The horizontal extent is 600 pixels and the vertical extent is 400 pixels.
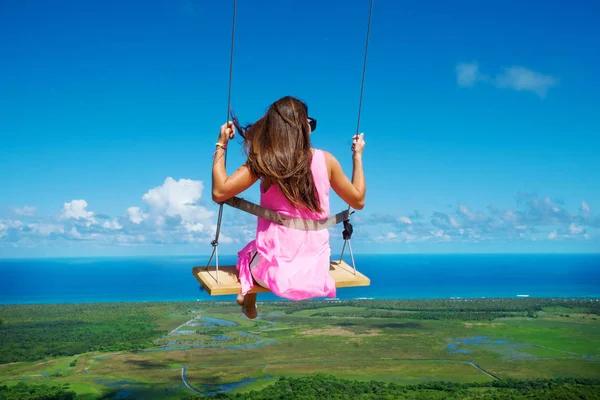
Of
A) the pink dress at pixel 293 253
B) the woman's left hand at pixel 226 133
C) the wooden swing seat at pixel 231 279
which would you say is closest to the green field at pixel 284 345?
the wooden swing seat at pixel 231 279

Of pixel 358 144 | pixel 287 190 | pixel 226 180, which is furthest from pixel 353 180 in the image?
pixel 226 180

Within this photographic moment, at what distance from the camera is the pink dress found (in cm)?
298

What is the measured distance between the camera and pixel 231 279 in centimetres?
321

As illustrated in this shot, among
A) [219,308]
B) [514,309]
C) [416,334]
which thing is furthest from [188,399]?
[514,309]

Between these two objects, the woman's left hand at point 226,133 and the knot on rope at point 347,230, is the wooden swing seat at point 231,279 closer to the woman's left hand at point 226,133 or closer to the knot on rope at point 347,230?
the knot on rope at point 347,230

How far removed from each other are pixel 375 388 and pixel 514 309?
49.1 meters

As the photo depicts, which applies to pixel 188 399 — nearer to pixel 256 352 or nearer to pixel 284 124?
pixel 256 352

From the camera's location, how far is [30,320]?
310 feet

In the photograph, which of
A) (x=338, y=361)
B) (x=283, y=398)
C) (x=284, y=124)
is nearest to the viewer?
(x=284, y=124)

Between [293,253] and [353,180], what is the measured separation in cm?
51

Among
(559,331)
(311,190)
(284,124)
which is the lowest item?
(559,331)

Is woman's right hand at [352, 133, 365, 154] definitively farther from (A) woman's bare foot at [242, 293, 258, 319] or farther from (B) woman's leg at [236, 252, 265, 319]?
(A) woman's bare foot at [242, 293, 258, 319]

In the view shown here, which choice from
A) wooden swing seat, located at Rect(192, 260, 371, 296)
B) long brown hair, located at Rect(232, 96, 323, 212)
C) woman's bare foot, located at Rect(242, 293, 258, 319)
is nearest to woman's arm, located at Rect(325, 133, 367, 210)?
long brown hair, located at Rect(232, 96, 323, 212)

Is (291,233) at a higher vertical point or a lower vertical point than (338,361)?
higher
